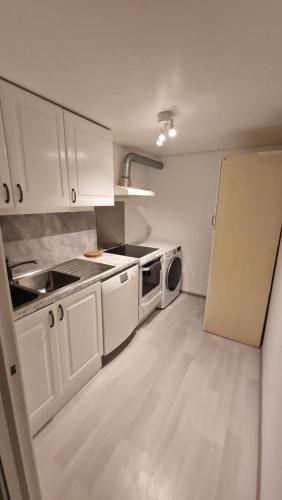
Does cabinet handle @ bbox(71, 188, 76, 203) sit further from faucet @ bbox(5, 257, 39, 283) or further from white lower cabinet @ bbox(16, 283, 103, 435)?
white lower cabinet @ bbox(16, 283, 103, 435)

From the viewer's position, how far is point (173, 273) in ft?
9.89

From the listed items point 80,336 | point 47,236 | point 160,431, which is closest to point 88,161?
point 47,236

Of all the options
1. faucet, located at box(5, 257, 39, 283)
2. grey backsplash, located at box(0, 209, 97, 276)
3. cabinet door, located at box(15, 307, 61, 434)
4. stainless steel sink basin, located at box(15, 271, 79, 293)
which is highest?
grey backsplash, located at box(0, 209, 97, 276)

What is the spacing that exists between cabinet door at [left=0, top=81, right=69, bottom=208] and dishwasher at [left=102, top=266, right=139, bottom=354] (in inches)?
32.0

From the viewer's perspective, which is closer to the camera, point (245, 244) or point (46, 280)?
point (46, 280)

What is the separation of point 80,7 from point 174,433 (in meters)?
2.22

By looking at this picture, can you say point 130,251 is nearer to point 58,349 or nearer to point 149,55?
point 58,349

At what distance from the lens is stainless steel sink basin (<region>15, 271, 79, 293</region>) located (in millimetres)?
1738

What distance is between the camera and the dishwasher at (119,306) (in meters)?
1.84

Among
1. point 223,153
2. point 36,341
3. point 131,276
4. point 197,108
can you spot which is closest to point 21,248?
point 36,341

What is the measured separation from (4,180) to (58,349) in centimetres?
113

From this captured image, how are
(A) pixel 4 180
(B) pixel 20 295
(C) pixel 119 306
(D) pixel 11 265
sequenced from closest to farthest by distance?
(A) pixel 4 180 < (B) pixel 20 295 < (D) pixel 11 265 < (C) pixel 119 306

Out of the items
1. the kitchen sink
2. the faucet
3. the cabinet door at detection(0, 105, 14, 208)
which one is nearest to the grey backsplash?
the faucet

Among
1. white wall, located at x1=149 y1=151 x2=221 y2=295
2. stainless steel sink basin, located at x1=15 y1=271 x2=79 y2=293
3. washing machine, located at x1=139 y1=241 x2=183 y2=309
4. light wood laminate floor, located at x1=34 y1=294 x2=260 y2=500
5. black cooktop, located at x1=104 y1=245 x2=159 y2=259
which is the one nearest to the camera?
light wood laminate floor, located at x1=34 y1=294 x2=260 y2=500
